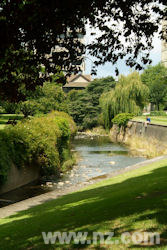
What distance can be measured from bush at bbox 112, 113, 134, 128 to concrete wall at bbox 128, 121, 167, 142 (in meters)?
1.18

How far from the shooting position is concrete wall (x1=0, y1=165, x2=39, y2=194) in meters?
14.7

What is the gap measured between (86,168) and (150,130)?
614 inches

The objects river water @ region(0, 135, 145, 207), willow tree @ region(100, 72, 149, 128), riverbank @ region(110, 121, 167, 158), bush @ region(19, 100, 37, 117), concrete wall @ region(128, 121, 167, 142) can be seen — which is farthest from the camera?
willow tree @ region(100, 72, 149, 128)

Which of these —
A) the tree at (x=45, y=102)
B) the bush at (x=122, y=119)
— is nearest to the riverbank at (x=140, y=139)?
the bush at (x=122, y=119)

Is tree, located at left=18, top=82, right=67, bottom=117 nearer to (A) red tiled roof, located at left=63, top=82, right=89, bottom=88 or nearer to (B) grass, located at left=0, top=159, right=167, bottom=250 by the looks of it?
(B) grass, located at left=0, top=159, right=167, bottom=250

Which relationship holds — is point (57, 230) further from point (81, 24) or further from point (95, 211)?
point (81, 24)

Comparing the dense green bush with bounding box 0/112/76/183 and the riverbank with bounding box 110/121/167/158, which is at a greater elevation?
the dense green bush with bounding box 0/112/76/183

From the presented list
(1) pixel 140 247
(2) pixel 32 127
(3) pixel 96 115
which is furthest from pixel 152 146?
(1) pixel 140 247

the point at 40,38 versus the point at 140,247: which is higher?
the point at 40,38

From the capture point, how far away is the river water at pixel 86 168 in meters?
Result: 14.6

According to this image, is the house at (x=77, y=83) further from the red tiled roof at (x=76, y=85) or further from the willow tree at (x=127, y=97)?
the willow tree at (x=127, y=97)

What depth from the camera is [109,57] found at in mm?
7086

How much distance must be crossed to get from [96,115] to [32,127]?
39175 millimetres

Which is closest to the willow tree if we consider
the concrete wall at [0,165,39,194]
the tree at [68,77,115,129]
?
the tree at [68,77,115,129]
